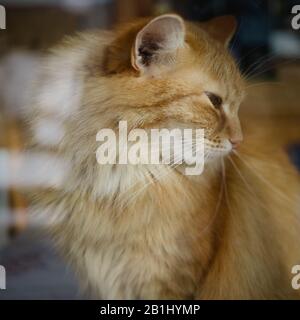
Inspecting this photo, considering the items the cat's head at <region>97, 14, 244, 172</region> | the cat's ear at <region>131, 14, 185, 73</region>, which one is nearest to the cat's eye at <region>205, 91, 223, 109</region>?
the cat's head at <region>97, 14, 244, 172</region>

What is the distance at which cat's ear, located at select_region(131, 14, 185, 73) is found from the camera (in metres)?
1.02

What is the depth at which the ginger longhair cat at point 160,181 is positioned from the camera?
107 cm

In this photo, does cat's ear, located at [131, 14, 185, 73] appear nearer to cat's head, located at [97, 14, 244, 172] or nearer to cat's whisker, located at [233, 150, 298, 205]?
cat's head, located at [97, 14, 244, 172]

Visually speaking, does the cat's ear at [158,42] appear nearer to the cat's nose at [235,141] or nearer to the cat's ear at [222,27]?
the cat's ear at [222,27]

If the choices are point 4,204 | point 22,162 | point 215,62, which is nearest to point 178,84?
point 215,62

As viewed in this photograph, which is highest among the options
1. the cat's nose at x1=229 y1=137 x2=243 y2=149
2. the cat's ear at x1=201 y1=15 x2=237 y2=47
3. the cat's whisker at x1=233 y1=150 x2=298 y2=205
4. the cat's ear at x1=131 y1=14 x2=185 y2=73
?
the cat's ear at x1=201 y1=15 x2=237 y2=47

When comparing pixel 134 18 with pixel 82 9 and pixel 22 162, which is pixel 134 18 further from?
pixel 22 162

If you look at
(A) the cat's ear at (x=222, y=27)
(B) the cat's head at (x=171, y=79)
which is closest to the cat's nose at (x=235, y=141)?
(B) the cat's head at (x=171, y=79)

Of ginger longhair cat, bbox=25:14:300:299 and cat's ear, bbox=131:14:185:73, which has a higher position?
cat's ear, bbox=131:14:185:73

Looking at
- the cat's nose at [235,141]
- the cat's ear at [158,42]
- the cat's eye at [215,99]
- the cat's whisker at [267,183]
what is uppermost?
the cat's ear at [158,42]

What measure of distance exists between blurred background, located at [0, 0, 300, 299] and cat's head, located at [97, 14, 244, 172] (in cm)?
7

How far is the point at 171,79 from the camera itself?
1.07m

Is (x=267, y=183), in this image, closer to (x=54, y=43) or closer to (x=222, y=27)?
(x=222, y=27)
